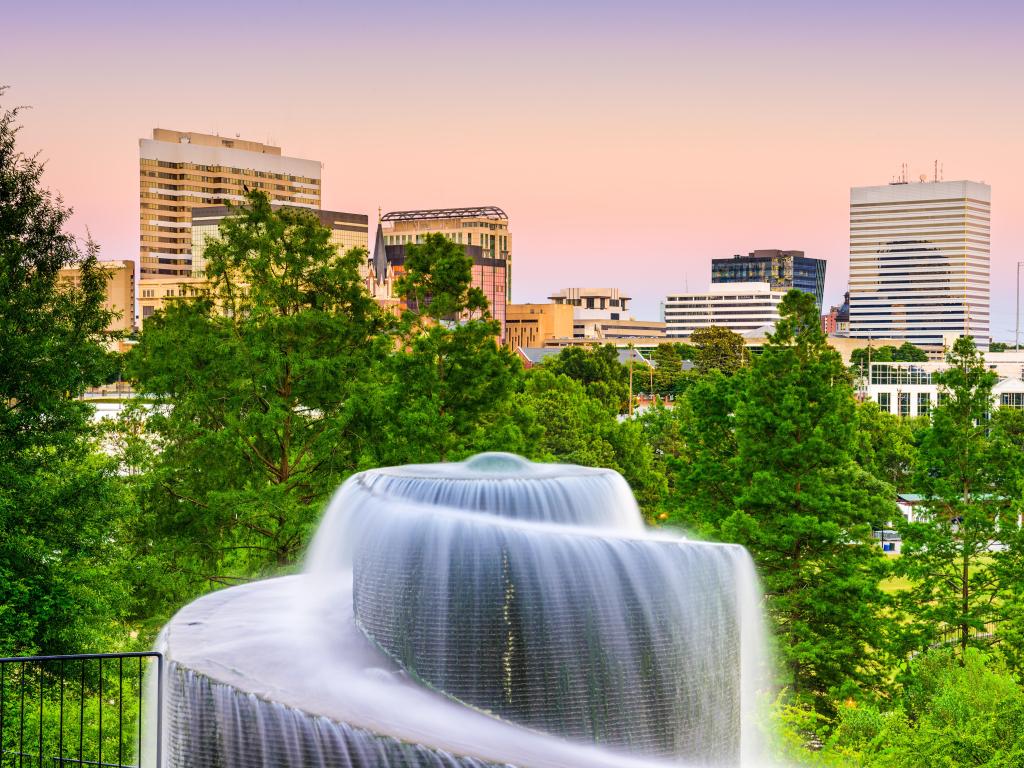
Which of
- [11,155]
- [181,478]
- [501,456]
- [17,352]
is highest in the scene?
[11,155]

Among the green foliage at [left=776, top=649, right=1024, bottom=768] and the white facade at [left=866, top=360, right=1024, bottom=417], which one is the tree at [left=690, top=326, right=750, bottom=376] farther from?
the green foliage at [left=776, top=649, right=1024, bottom=768]

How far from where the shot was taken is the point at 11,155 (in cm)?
2027

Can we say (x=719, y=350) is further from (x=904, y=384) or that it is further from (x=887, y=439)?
(x=887, y=439)

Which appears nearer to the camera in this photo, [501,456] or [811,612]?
[501,456]

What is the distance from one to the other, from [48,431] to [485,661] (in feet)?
38.4


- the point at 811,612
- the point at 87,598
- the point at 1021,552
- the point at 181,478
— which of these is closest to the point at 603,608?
the point at 87,598

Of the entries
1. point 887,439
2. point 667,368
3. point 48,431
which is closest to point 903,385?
point 667,368

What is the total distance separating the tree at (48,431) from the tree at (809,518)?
489 inches

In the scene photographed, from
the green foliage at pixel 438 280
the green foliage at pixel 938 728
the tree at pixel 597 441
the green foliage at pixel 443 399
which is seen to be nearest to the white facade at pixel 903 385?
the tree at pixel 597 441

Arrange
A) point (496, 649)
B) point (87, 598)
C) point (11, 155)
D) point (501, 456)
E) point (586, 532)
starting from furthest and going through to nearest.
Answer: point (11, 155) → point (87, 598) → point (501, 456) → point (586, 532) → point (496, 649)

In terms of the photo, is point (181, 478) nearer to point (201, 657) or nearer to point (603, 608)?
point (201, 657)

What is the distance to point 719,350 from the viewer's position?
375 feet

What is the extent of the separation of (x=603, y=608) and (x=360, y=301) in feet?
60.1

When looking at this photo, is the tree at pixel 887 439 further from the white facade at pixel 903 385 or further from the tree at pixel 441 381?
the white facade at pixel 903 385
